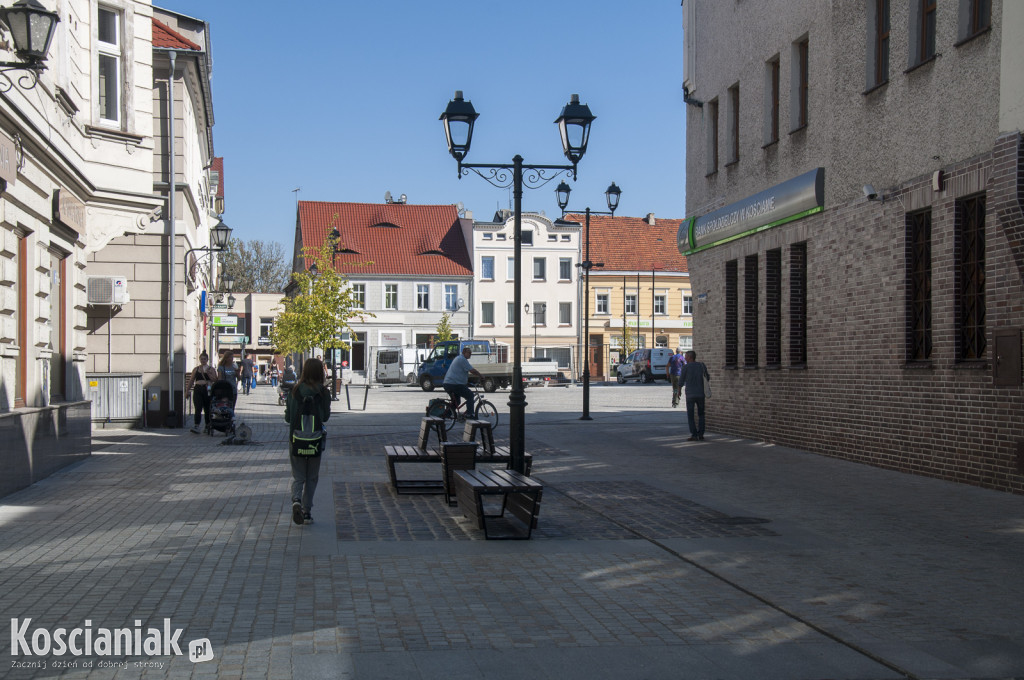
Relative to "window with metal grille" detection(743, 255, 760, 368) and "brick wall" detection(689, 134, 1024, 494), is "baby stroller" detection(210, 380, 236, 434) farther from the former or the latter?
"window with metal grille" detection(743, 255, 760, 368)

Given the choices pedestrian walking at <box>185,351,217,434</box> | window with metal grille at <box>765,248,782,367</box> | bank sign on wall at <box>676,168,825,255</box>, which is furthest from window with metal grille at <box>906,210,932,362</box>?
pedestrian walking at <box>185,351,217,434</box>

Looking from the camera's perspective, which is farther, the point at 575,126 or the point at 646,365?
the point at 646,365

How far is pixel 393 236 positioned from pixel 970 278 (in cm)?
6473

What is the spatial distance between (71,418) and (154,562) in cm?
786

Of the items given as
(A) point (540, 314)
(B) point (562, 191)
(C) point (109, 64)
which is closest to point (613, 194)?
(B) point (562, 191)

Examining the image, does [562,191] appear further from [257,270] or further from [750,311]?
[257,270]

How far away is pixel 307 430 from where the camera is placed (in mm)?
10039

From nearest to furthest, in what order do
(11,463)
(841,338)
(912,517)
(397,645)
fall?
(397,645), (912,517), (11,463), (841,338)

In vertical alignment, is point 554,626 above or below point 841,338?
below

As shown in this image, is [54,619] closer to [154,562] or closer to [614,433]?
[154,562]

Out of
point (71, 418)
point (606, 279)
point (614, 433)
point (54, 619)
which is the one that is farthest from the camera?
point (606, 279)

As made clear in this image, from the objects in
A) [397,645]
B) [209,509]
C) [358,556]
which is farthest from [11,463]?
[397,645]

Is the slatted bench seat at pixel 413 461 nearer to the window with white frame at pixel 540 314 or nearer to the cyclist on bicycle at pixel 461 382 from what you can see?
the cyclist on bicycle at pixel 461 382

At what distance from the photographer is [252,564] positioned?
8000mm
